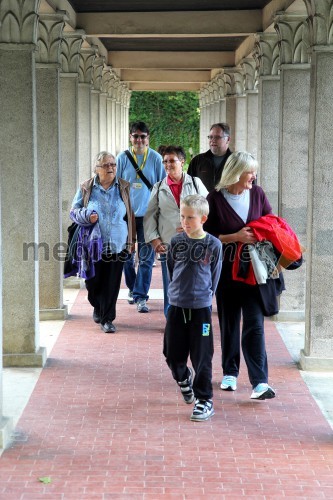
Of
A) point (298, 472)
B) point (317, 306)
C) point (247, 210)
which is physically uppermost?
point (247, 210)

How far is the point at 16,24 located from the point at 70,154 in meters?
5.56

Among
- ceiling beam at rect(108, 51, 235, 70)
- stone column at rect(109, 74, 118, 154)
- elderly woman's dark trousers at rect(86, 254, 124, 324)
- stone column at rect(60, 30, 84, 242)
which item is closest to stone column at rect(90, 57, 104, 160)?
ceiling beam at rect(108, 51, 235, 70)

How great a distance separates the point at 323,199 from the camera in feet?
30.7

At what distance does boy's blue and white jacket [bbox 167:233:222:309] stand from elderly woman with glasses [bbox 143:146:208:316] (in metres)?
2.33

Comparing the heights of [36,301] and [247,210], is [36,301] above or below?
below

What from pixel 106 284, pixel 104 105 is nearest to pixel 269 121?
pixel 106 284

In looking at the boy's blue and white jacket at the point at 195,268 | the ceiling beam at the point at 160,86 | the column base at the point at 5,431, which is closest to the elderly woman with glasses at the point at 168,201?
the boy's blue and white jacket at the point at 195,268

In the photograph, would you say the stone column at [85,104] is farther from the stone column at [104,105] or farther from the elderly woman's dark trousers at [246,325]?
the elderly woman's dark trousers at [246,325]

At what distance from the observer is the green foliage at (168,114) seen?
171 feet

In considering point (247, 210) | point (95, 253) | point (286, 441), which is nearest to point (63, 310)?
point (95, 253)

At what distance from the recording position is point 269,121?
13.9 metres

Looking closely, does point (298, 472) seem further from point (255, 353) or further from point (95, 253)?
point (95, 253)

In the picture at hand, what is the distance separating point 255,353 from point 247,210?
117 centimetres

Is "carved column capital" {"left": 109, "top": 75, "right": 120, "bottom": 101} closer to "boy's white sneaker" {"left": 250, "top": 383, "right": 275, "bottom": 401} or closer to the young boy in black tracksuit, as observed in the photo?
"boy's white sneaker" {"left": 250, "top": 383, "right": 275, "bottom": 401}
